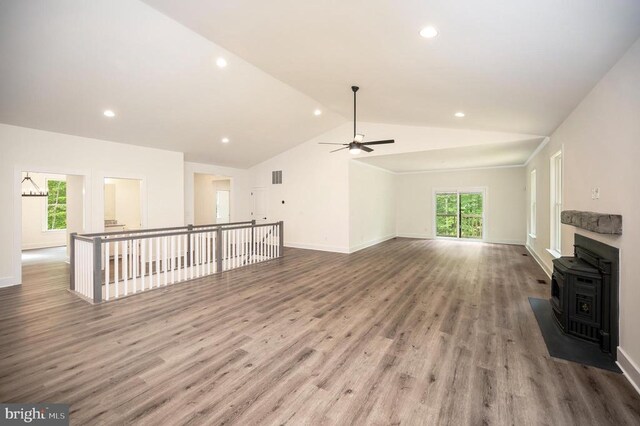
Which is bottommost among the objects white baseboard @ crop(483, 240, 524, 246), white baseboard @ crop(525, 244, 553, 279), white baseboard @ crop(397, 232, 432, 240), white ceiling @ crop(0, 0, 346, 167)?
white baseboard @ crop(525, 244, 553, 279)

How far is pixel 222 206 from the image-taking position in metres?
11.5

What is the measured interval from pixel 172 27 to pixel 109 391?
157 inches

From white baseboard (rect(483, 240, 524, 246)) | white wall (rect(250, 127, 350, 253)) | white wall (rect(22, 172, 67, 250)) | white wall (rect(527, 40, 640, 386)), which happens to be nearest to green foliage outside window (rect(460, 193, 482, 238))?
white baseboard (rect(483, 240, 524, 246))

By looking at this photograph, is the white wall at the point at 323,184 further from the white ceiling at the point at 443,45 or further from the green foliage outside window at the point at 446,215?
the white ceiling at the point at 443,45

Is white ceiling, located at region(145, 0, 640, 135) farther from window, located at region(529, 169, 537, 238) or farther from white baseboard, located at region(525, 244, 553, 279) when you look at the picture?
window, located at region(529, 169, 537, 238)

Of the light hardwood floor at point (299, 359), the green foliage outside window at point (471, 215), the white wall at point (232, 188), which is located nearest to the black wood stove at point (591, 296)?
the light hardwood floor at point (299, 359)

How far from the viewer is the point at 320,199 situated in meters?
8.62

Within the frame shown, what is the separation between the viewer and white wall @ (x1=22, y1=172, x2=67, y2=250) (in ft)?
29.4

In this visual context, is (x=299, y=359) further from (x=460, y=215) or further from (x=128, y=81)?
(x=460, y=215)

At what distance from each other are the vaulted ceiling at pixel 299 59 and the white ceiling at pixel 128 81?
0.02 metres

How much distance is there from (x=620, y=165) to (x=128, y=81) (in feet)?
20.2

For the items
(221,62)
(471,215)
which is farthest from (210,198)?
(471,215)

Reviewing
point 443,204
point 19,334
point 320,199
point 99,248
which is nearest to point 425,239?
point 443,204

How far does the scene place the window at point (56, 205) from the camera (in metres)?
9.52
